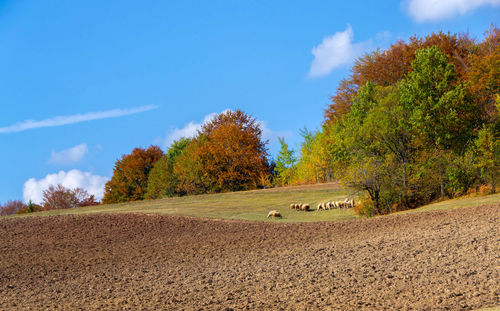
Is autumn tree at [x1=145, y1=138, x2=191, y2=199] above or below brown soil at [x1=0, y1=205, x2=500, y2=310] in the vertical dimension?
above

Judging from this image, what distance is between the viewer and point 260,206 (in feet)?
90.9

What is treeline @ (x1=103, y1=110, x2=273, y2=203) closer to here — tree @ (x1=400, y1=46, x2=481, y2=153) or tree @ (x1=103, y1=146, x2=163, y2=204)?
tree @ (x1=103, y1=146, x2=163, y2=204)

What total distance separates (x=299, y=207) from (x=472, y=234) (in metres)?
12.6

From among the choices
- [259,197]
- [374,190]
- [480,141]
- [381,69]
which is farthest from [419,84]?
[381,69]

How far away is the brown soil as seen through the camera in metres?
9.30

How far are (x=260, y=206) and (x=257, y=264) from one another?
15.0 metres

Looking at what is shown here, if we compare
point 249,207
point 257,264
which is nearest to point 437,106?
point 249,207

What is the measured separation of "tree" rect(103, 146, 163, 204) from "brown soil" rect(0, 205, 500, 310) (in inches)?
1481

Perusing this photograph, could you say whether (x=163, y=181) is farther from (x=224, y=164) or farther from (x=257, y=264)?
(x=257, y=264)

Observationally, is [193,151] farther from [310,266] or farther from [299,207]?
[310,266]

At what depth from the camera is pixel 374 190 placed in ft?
75.7

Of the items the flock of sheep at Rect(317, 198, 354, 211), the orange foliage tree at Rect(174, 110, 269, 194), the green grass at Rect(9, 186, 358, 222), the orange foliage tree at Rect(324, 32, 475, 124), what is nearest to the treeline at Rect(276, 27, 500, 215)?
the flock of sheep at Rect(317, 198, 354, 211)

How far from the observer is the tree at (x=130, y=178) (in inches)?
2280

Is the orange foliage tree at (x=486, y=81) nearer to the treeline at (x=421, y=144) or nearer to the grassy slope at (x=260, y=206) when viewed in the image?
the treeline at (x=421, y=144)
